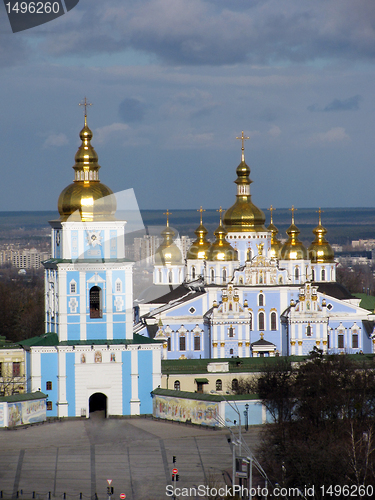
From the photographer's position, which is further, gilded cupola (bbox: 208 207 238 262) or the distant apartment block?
the distant apartment block

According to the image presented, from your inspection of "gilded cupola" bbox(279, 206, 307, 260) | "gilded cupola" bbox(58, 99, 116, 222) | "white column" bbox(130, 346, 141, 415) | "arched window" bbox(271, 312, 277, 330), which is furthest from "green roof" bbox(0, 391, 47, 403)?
"gilded cupola" bbox(279, 206, 307, 260)

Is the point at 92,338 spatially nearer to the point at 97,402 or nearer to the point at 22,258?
the point at 97,402

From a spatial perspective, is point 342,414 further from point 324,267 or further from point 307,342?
point 324,267

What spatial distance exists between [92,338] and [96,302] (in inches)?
45.8

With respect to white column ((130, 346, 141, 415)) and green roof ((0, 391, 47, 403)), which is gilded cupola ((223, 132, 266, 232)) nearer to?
white column ((130, 346, 141, 415))

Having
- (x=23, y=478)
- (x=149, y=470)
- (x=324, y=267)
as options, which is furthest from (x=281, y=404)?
(x=324, y=267)

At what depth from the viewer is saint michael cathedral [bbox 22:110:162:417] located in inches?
1462

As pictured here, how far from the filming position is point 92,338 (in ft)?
123

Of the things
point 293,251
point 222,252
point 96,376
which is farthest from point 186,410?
point 293,251

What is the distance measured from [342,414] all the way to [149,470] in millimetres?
5381

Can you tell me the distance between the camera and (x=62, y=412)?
3703 centimetres

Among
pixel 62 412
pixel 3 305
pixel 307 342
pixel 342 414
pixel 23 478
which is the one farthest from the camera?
pixel 3 305

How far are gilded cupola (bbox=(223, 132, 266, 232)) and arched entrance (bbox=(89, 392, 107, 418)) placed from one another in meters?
16.9

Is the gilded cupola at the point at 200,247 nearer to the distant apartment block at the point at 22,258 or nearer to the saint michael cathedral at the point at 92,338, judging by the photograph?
the saint michael cathedral at the point at 92,338
